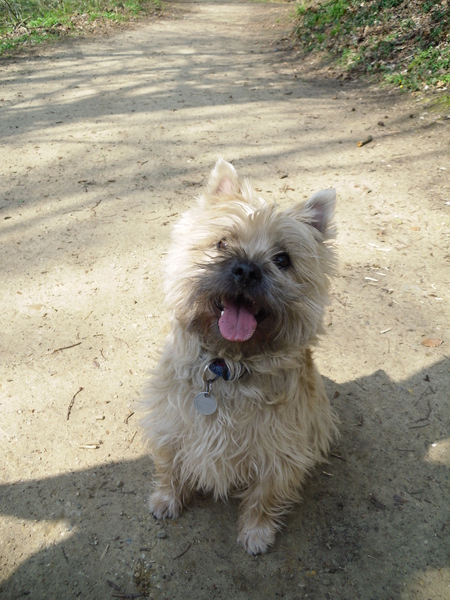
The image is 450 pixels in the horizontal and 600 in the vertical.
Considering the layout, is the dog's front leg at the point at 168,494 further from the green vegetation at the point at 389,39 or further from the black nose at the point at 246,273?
the green vegetation at the point at 389,39

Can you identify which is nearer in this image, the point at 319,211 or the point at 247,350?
the point at 247,350

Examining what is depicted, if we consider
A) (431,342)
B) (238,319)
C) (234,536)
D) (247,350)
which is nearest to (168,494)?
(234,536)

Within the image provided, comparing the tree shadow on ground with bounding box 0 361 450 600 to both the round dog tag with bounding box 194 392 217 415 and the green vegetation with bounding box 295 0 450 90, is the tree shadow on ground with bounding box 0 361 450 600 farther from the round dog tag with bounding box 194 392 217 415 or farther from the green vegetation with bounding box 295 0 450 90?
the green vegetation with bounding box 295 0 450 90

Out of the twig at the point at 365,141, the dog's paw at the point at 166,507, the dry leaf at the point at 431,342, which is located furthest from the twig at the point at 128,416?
the twig at the point at 365,141

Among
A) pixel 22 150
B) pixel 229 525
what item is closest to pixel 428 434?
pixel 229 525

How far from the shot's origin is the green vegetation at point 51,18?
11188mm

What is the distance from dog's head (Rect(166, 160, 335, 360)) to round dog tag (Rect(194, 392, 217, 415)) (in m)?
0.24

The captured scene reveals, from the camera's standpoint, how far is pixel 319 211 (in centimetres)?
229

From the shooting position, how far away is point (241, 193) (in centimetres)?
243

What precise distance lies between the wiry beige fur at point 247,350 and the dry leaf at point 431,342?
1650 mm

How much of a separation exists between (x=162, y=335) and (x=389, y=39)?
27.8 ft

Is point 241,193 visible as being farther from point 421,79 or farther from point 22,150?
point 421,79

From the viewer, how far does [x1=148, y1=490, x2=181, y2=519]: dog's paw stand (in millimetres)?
2600

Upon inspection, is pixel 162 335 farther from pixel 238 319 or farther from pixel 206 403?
pixel 238 319
